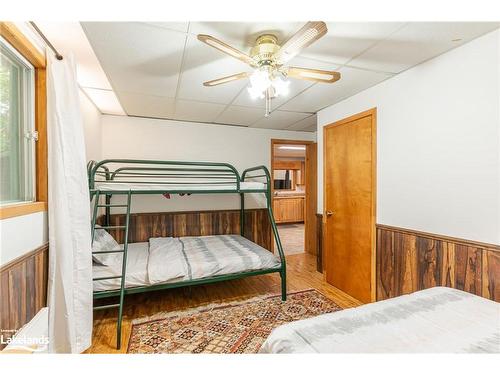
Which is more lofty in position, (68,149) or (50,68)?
(50,68)

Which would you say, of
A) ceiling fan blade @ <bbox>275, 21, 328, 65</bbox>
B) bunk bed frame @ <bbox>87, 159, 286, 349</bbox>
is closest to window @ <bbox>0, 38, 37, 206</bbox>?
bunk bed frame @ <bbox>87, 159, 286, 349</bbox>

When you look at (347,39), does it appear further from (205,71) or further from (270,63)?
(205,71)

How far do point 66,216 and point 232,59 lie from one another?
159 centimetres

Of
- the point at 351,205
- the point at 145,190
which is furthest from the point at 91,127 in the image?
the point at 351,205

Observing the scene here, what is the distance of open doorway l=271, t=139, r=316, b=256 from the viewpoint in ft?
14.5

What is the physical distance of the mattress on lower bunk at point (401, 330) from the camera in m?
0.97

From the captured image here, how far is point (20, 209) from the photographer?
1.35m

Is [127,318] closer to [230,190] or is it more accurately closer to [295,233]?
[230,190]

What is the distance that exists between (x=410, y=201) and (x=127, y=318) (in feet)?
8.98

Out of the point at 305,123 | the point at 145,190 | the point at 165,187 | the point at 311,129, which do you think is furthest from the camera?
the point at 311,129

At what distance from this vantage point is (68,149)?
5.37 ft

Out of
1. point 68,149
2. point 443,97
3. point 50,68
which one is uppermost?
point 50,68

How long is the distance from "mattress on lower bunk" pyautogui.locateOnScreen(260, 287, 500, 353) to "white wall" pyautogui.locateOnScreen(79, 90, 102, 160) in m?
2.66
